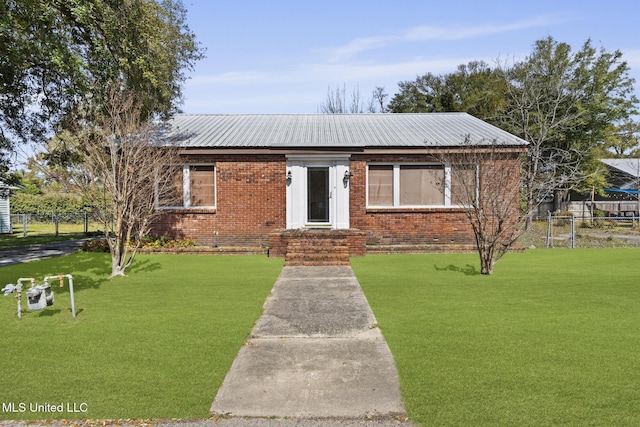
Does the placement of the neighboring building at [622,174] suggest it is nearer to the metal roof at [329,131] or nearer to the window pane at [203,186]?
the metal roof at [329,131]

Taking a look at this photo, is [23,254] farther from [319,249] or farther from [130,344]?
[130,344]

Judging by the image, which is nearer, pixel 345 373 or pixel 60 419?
pixel 60 419

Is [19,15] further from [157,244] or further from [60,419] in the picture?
[60,419]

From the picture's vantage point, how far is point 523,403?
336 cm

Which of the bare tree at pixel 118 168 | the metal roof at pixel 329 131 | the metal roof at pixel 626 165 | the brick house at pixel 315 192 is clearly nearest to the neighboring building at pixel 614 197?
the metal roof at pixel 626 165

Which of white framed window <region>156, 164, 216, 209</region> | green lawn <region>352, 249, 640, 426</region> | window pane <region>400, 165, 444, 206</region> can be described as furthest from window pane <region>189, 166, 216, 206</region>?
green lawn <region>352, 249, 640, 426</region>

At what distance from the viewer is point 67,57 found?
8.74 metres

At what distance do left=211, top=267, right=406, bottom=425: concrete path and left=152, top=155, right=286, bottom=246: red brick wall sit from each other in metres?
7.06

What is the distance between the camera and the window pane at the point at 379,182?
45.6 feet

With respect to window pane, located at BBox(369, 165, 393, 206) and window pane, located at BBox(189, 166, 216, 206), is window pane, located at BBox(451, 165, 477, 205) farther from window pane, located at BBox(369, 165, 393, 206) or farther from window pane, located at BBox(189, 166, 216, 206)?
window pane, located at BBox(189, 166, 216, 206)

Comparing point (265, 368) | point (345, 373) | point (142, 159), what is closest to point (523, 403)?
point (345, 373)

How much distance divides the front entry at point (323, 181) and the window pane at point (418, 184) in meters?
1.96

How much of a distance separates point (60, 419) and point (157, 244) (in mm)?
10574

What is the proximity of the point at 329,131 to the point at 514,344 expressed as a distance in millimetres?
11944
